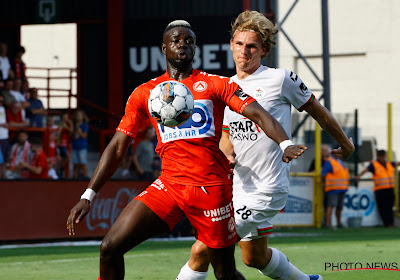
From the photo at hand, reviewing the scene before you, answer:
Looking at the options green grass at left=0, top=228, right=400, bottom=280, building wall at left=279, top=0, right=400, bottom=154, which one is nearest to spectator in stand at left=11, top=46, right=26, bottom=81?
green grass at left=0, top=228, right=400, bottom=280

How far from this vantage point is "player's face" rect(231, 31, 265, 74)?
22.3 feet

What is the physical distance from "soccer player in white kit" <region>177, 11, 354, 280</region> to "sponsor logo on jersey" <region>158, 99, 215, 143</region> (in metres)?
0.71

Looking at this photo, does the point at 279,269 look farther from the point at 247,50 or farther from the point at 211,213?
the point at 247,50

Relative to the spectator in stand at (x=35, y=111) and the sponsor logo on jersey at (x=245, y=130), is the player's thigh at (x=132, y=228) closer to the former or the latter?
the sponsor logo on jersey at (x=245, y=130)

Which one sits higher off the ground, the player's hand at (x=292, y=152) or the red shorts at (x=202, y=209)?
the player's hand at (x=292, y=152)

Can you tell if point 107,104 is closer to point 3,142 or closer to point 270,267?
point 3,142

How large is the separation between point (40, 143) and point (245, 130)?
31.6 ft

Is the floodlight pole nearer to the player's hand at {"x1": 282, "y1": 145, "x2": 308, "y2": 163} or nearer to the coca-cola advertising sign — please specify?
the coca-cola advertising sign

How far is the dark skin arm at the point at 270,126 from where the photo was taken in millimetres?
5406

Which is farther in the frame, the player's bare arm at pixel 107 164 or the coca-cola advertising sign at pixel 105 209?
the coca-cola advertising sign at pixel 105 209

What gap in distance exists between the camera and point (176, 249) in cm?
1320

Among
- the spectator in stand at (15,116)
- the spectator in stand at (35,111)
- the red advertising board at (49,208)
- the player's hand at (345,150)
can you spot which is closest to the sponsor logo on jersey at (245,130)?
the player's hand at (345,150)

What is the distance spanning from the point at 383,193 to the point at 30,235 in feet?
28.4

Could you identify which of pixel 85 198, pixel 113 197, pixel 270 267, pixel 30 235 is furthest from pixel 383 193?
pixel 85 198
